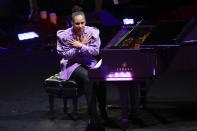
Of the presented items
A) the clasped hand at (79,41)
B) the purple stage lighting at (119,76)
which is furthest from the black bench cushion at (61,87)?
the purple stage lighting at (119,76)

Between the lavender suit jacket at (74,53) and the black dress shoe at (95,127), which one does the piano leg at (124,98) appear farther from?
the lavender suit jacket at (74,53)

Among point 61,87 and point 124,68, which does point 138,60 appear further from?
point 61,87

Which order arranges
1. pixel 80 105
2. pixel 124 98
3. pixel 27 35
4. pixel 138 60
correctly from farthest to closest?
1. pixel 27 35
2. pixel 80 105
3. pixel 124 98
4. pixel 138 60

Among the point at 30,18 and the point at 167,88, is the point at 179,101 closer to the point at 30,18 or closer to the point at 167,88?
the point at 167,88

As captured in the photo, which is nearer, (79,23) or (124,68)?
(124,68)

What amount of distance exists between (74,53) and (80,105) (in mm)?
1120

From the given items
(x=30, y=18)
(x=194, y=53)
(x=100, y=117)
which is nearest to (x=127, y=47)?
(x=194, y=53)

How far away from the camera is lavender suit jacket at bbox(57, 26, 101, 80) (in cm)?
539

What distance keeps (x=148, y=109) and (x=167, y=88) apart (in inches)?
46.7

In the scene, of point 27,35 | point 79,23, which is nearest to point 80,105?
point 79,23

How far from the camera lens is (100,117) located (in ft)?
Answer: 18.5

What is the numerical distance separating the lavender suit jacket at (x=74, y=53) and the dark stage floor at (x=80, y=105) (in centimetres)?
63

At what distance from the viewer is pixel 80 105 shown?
631 centimetres

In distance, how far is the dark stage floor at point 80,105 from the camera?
17.8ft
